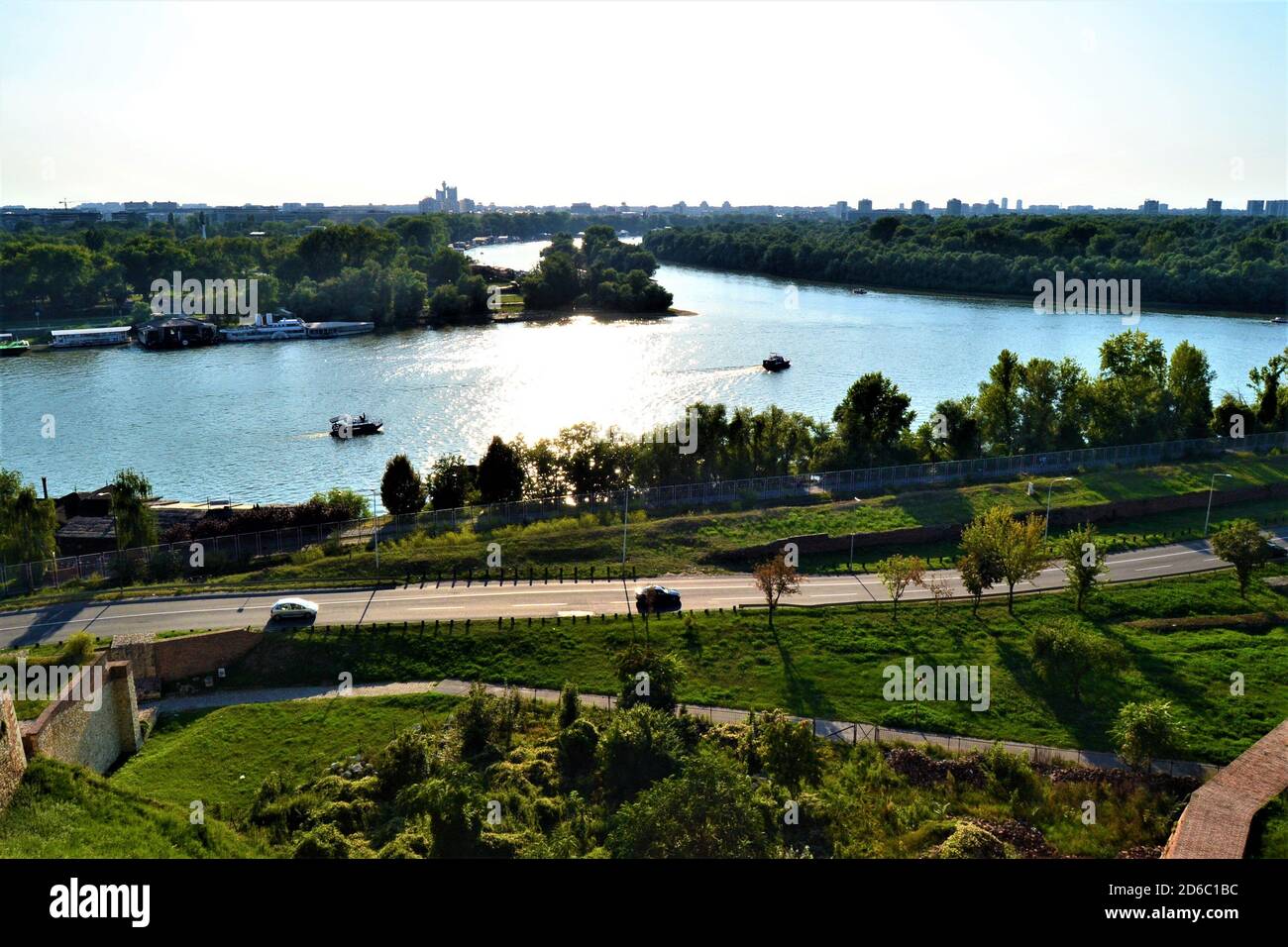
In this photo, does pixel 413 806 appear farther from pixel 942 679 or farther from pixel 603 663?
pixel 942 679

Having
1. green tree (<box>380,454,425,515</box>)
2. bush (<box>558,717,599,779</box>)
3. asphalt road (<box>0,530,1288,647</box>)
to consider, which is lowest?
bush (<box>558,717,599,779</box>)

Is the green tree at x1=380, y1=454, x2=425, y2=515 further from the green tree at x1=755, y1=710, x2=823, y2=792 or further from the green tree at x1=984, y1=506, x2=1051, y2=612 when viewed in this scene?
the green tree at x1=755, y1=710, x2=823, y2=792

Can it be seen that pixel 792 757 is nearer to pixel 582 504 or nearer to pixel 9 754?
pixel 9 754

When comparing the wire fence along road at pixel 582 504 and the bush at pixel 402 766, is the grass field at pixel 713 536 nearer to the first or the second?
the wire fence along road at pixel 582 504

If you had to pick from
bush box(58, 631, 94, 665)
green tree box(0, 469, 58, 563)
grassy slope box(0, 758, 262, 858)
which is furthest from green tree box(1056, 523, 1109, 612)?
green tree box(0, 469, 58, 563)

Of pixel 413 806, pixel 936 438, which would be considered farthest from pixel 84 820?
pixel 936 438

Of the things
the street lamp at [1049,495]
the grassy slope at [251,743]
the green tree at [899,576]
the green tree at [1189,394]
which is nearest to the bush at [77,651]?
the grassy slope at [251,743]
